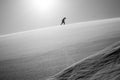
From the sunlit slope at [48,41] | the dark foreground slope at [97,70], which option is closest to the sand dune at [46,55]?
the sunlit slope at [48,41]

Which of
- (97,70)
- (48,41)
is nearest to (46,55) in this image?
(97,70)

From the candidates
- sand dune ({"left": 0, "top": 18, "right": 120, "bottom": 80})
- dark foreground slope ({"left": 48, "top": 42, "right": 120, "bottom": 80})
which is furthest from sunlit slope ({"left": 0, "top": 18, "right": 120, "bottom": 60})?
dark foreground slope ({"left": 48, "top": 42, "right": 120, "bottom": 80})

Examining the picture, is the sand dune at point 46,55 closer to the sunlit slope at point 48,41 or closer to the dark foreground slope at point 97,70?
the sunlit slope at point 48,41

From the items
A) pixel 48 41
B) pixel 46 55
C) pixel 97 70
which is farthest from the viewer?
pixel 48 41

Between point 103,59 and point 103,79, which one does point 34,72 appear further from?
point 103,79

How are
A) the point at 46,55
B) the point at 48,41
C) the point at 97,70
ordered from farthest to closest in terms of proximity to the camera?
1. the point at 48,41
2. the point at 46,55
3. the point at 97,70

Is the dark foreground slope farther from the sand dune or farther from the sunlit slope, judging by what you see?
the sunlit slope

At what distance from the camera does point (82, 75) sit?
4668mm

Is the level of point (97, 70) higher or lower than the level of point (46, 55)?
lower

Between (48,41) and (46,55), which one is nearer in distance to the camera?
(46,55)

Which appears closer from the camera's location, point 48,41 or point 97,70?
point 97,70

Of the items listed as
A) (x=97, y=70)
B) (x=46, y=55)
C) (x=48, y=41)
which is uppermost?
(x=48, y=41)

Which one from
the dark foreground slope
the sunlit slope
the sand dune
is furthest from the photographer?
the sunlit slope

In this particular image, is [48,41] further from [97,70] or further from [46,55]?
[97,70]
